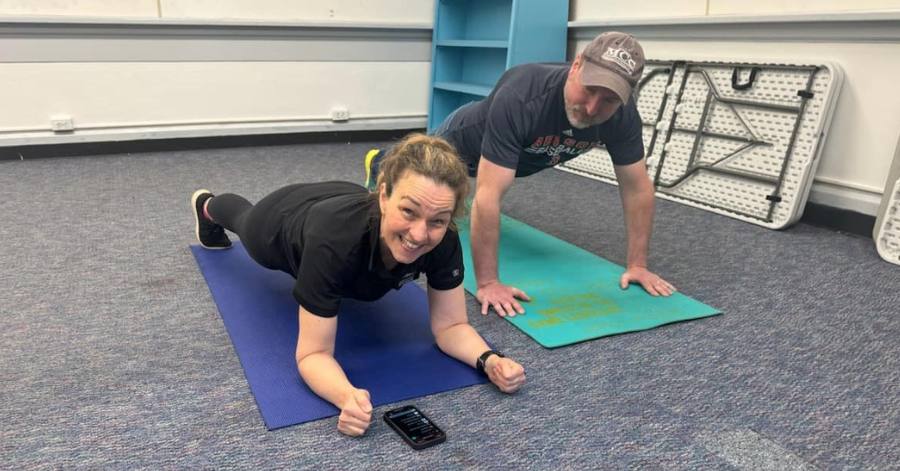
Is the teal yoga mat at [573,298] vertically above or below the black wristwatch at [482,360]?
below

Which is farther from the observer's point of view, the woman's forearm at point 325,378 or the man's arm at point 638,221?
the man's arm at point 638,221

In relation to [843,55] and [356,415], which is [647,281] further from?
[843,55]

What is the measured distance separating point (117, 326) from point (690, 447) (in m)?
1.43

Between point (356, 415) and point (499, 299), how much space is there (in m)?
0.72

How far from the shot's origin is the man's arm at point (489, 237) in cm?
184

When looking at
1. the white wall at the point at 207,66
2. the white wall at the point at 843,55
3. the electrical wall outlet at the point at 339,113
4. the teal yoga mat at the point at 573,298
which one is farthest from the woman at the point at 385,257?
the electrical wall outlet at the point at 339,113

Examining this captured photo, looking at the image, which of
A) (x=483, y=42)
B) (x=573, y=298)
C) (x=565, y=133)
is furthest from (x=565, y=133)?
(x=483, y=42)

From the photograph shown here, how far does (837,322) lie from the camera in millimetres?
1879

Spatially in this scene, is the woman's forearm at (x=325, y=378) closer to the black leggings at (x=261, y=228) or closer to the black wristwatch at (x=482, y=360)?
the black wristwatch at (x=482, y=360)

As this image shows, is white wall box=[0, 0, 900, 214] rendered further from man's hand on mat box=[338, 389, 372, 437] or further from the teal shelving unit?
man's hand on mat box=[338, 389, 372, 437]

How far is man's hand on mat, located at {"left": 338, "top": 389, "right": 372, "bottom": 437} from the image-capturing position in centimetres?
125

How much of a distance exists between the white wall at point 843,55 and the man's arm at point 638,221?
1271 millimetres

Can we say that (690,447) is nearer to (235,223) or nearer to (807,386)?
(807,386)

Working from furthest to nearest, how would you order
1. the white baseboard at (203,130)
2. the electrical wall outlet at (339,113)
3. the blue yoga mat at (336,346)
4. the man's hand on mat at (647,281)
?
1. the electrical wall outlet at (339,113)
2. the white baseboard at (203,130)
3. the man's hand on mat at (647,281)
4. the blue yoga mat at (336,346)
